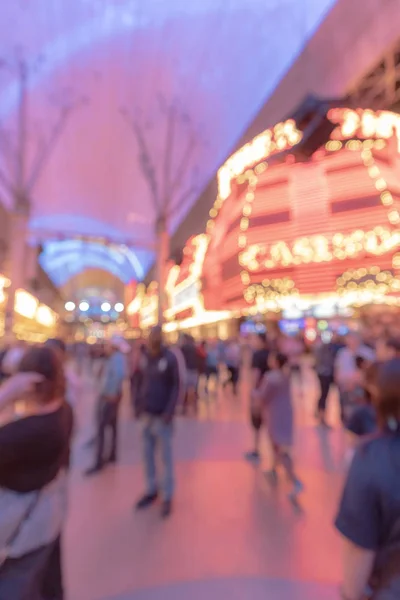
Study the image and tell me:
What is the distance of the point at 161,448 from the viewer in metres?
4.00

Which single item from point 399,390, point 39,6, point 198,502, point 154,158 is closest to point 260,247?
point 154,158

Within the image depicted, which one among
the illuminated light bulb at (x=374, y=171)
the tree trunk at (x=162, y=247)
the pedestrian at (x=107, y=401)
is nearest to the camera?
the pedestrian at (x=107, y=401)

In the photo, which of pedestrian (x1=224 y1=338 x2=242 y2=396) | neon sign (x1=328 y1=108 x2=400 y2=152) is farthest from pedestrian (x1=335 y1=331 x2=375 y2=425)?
neon sign (x1=328 y1=108 x2=400 y2=152)

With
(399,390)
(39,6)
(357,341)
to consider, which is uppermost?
(39,6)

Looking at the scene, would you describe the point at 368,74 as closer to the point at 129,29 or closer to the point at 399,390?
the point at 129,29

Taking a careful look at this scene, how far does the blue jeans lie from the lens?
396 cm

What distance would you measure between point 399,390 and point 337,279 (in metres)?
21.1

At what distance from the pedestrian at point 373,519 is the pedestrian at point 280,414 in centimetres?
326

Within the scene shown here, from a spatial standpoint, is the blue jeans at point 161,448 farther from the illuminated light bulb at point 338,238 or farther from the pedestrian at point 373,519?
the illuminated light bulb at point 338,238

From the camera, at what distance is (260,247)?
23.7 m

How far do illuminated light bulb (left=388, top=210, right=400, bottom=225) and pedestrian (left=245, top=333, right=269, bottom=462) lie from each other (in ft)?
54.2

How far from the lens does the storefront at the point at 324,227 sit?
20.6 m

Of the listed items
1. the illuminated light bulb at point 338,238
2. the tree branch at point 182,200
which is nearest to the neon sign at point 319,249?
the illuminated light bulb at point 338,238

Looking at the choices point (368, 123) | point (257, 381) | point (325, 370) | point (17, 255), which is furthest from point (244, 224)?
point (257, 381)
